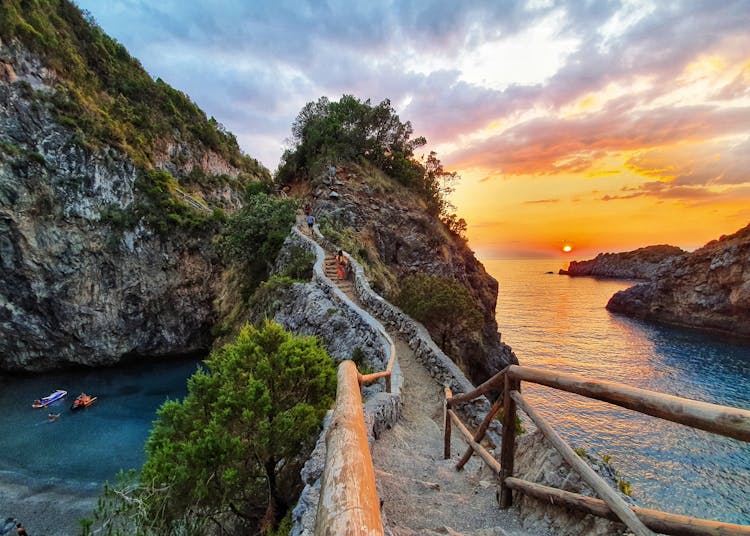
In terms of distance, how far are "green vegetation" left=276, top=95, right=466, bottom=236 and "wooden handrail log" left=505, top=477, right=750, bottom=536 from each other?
32996 millimetres

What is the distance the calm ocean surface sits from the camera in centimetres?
1759

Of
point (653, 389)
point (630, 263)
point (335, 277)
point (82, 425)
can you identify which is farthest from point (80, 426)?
point (630, 263)

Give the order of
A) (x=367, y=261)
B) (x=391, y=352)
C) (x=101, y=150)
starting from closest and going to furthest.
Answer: (x=391, y=352), (x=367, y=261), (x=101, y=150)

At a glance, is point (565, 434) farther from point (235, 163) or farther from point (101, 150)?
point (235, 163)

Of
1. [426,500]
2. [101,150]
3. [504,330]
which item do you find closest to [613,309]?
[504,330]

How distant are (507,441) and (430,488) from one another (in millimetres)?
1851

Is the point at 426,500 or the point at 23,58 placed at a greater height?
the point at 23,58

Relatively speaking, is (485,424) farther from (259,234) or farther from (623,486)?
(259,234)

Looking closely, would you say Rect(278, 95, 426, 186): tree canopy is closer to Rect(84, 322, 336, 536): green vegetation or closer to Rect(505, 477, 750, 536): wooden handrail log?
Rect(84, 322, 336, 536): green vegetation

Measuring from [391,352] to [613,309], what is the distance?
230ft

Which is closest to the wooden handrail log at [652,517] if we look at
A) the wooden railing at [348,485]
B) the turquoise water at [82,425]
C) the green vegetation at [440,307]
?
the wooden railing at [348,485]

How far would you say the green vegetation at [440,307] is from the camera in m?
16.4

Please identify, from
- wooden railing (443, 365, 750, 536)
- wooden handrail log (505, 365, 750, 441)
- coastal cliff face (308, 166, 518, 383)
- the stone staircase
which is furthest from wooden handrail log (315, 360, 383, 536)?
coastal cliff face (308, 166, 518, 383)

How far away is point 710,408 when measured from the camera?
6.56 feet
